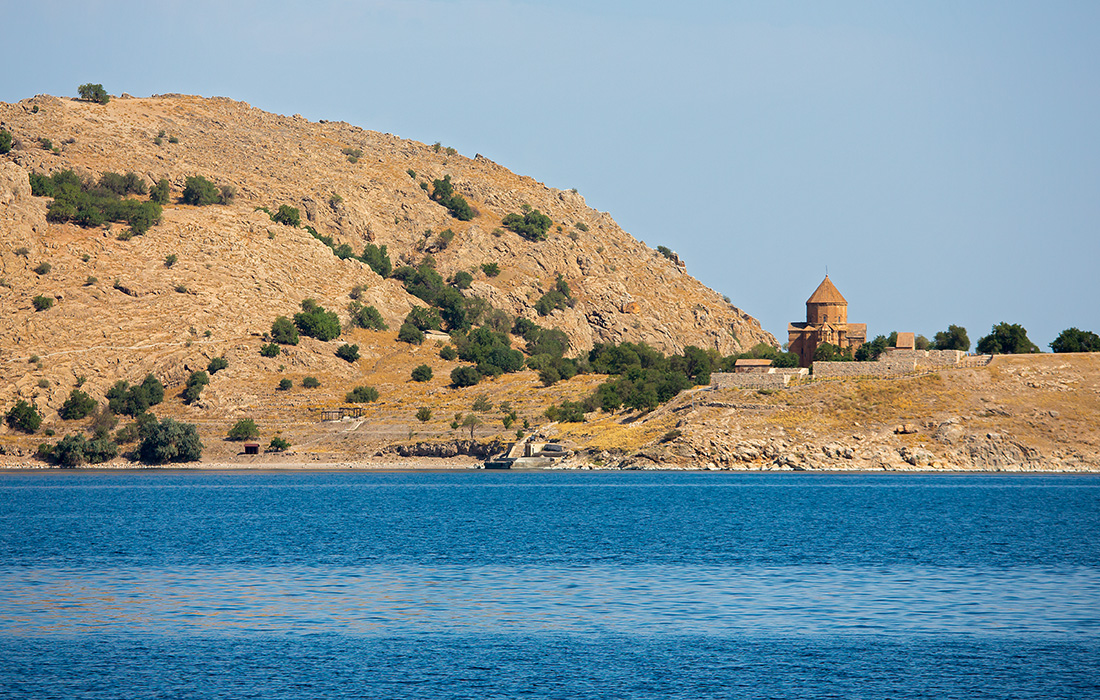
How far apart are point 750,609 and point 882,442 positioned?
76.2 metres

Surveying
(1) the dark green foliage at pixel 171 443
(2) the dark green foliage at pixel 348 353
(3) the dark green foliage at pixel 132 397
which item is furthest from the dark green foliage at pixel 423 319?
(1) the dark green foliage at pixel 171 443

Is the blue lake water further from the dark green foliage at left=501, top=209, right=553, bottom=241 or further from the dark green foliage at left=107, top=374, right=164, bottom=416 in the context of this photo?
the dark green foliage at left=501, top=209, right=553, bottom=241

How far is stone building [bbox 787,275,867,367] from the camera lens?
13975 centimetres

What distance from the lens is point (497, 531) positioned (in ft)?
194

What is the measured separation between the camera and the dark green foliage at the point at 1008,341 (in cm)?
12012

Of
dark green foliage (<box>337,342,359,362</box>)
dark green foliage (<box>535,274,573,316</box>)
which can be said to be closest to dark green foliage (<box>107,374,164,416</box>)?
dark green foliage (<box>337,342,359,362</box>)

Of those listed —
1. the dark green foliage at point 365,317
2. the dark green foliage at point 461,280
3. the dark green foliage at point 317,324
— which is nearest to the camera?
the dark green foliage at point 317,324

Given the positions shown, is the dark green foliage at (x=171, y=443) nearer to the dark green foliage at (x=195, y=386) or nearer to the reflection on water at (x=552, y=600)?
the dark green foliage at (x=195, y=386)

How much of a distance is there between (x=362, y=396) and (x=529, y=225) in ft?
233

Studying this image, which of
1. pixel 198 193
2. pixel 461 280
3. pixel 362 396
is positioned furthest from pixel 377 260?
pixel 362 396

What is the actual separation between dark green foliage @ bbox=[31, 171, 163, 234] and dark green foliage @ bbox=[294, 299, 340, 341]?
84.3ft

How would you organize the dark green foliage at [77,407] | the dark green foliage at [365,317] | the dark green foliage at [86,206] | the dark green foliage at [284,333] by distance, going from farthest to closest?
the dark green foliage at [365,317], the dark green foliage at [86,206], the dark green foliage at [284,333], the dark green foliage at [77,407]

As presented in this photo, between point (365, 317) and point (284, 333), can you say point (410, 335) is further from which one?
point (284, 333)

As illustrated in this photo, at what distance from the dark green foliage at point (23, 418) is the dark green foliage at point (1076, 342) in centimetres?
10627
